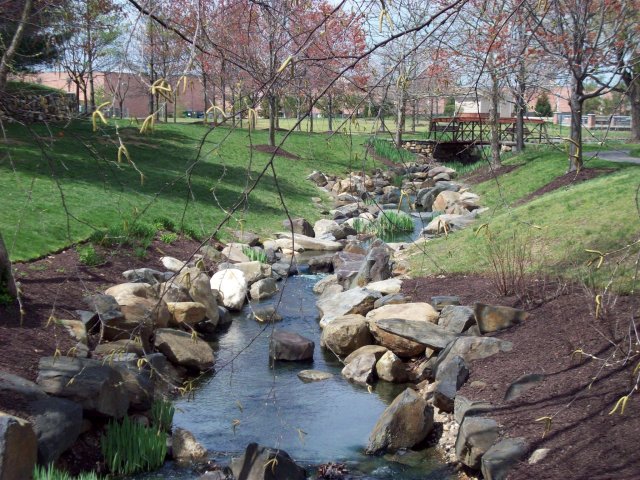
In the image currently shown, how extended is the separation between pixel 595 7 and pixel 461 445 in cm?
1134

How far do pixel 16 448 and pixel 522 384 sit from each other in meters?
4.51

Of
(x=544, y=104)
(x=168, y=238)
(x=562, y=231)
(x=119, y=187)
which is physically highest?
(x=544, y=104)

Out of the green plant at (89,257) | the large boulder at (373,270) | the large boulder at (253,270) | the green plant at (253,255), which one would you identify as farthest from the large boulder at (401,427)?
the green plant at (253,255)

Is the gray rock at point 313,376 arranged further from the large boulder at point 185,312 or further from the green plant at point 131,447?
the green plant at point 131,447

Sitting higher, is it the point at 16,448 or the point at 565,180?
the point at 565,180

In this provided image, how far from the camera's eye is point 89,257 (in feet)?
41.1

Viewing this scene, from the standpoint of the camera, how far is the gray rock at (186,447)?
727 cm

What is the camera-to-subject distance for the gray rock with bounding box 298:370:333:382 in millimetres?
9648

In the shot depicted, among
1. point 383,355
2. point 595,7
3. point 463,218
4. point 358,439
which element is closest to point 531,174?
point 463,218

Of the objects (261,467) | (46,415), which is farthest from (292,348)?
(46,415)

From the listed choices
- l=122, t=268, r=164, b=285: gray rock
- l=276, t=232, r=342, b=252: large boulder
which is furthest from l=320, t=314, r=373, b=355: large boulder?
l=276, t=232, r=342, b=252: large boulder

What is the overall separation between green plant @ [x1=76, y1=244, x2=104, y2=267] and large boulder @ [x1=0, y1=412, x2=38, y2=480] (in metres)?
6.63

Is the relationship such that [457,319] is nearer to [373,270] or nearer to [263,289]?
[373,270]

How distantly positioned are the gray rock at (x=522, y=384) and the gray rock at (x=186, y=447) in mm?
2915
